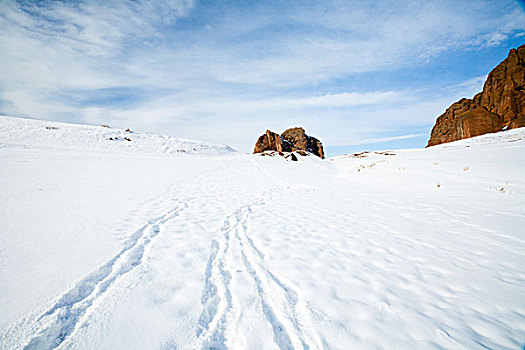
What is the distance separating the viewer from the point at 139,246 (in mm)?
3262

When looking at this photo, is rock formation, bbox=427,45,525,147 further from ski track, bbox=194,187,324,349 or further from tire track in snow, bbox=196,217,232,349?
tire track in snow, bbox=196,217,232,349

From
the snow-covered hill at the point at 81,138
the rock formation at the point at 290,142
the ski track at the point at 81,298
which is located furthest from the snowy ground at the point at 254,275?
the rock formation at the point at 290,142

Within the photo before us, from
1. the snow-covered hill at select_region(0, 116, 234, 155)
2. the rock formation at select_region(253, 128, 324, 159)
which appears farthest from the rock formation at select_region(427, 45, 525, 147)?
the snow-covered hill at select_region(0, 116, 234, 155)

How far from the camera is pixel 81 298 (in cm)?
206

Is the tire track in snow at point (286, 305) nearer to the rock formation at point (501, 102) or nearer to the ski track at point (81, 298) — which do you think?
the ski track at point (81, 298)

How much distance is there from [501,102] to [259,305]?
165 ft

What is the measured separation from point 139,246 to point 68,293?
1.20 meters

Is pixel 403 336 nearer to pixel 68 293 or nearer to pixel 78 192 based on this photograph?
pixel 68 293

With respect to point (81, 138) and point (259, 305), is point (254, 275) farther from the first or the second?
point (81, 138)

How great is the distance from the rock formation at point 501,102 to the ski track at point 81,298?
147 ft

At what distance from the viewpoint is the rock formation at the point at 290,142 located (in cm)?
3831

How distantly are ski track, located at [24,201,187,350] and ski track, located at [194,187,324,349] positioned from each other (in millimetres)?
1036

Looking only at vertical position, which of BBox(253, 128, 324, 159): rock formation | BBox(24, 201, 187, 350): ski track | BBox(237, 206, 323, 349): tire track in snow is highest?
BBox(253, 128, 324, 159): rock formation

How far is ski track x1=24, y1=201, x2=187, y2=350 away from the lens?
1.60 meters
